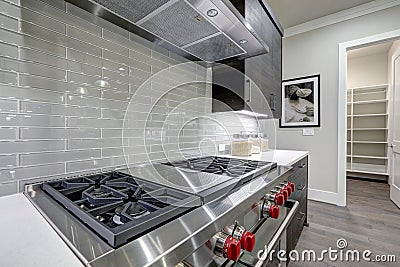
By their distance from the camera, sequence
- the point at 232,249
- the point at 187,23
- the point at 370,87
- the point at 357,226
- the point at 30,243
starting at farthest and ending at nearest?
the point at 370,87 → the point at 357,226 → the point at 187,23 → the point at 232,249 → the point at 30,243

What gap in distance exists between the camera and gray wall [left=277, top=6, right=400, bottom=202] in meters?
2.78

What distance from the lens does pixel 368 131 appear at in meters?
4.43

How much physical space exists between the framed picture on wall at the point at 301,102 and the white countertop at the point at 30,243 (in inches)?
132

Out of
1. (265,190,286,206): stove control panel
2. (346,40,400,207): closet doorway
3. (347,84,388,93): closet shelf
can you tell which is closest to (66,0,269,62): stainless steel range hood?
(265,190,286,206): stove control panel

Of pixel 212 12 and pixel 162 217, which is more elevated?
pixel 212 12

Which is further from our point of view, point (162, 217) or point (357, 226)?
point (357, 226)

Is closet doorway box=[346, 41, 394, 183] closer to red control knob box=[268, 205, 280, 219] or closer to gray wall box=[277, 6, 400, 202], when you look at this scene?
gray wall box=[277, 6, 400, 202]

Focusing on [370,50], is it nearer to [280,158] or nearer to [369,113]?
[369,113]

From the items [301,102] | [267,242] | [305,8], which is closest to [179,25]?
[267,242]

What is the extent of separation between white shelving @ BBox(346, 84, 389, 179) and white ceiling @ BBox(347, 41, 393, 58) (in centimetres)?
70

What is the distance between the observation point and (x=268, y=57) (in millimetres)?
1775

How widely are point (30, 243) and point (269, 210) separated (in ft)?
2.49

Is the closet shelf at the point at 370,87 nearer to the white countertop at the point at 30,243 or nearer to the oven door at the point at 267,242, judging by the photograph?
the oven door at the point at 267,242

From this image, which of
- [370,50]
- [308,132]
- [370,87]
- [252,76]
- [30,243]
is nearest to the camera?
[30,243]
